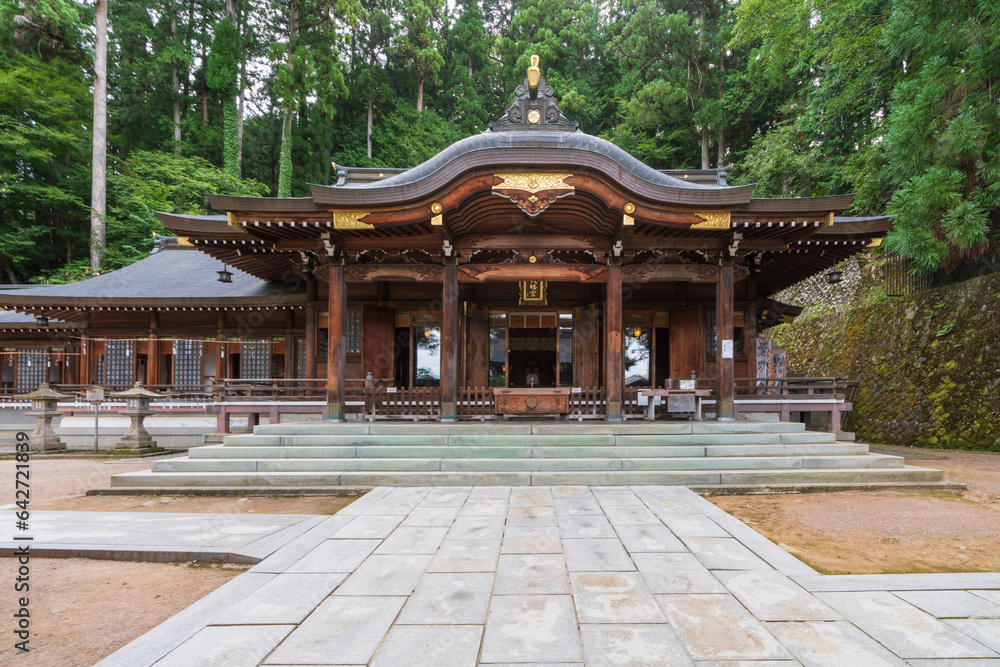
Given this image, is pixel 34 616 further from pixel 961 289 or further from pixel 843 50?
pixel 843 50

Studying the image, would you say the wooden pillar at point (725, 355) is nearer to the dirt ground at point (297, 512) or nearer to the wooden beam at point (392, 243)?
the dirt ground at point (297, 512)

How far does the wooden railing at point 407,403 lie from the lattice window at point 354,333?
2.49 meters

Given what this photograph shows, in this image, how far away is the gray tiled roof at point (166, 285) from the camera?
14023mm

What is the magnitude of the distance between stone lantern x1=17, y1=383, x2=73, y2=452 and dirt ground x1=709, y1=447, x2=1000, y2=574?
1611 centimetres

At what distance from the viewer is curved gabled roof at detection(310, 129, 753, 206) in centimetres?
841

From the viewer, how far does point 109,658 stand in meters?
2.72

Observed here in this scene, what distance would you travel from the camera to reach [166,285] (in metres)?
15.2

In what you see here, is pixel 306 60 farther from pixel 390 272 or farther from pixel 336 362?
pixel 336 362

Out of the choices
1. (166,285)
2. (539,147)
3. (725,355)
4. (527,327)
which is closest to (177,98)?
(166,285)

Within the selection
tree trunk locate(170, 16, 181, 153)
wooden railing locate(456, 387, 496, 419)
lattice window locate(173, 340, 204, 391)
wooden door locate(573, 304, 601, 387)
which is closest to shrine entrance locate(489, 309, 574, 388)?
wooden door locate(573, 304, 601, 387)

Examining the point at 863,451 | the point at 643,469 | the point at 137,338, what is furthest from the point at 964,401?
the point at 137,338

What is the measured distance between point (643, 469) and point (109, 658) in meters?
6.41

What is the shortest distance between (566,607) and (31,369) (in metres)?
22.4

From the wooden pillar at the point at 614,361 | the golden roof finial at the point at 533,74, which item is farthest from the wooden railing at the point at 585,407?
the golden roof finial at the point at 533,74
